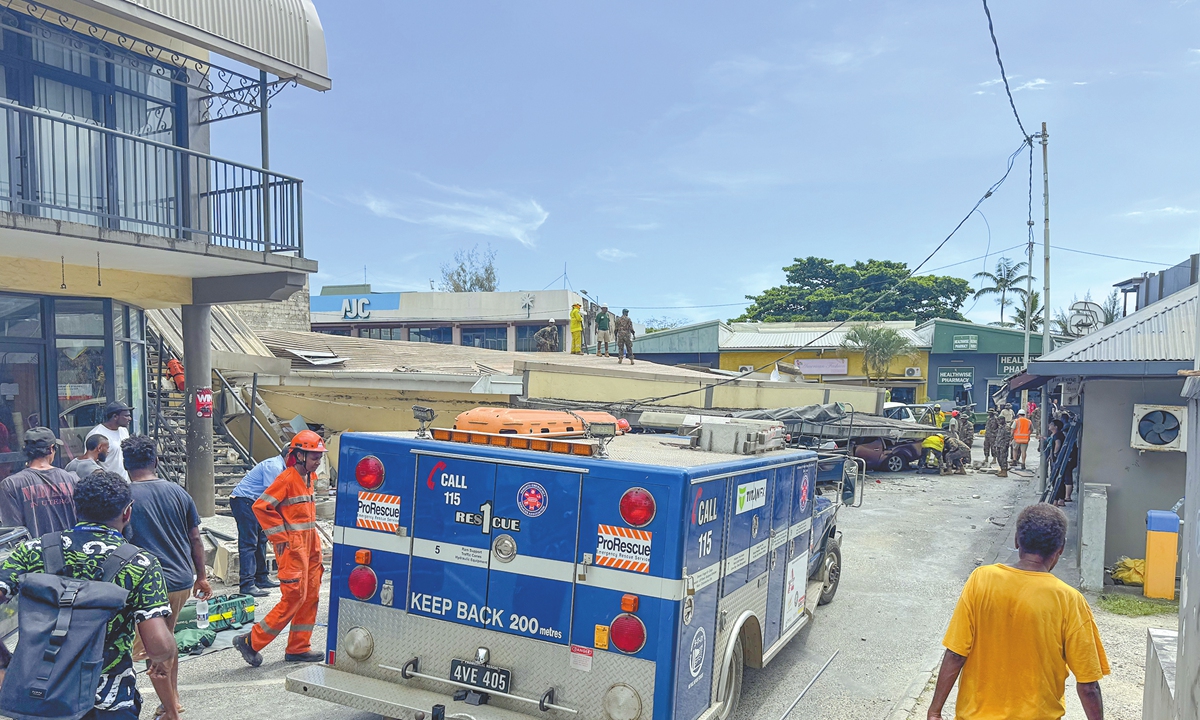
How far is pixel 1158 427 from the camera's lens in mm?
9188

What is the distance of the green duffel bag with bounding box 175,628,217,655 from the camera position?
6.08m

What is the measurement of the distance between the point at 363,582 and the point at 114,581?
68.4 inches

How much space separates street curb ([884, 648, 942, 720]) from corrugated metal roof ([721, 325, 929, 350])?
33.7 metres

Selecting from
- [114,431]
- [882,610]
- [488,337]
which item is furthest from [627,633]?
[488,337]

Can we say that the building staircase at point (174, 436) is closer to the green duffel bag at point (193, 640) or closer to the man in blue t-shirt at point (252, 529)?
the man in blue t-shirt at point (252, 529)

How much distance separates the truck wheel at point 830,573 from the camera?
7.58 m

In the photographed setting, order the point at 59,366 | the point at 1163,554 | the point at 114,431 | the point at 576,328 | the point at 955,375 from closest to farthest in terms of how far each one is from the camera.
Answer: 1. the point at 114,431
2. the point at 1163,554
3. the point at 59,366
4. the point at 576,328
5. the point at 955,375

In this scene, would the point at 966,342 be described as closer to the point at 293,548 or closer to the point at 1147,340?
the point at 1147,340

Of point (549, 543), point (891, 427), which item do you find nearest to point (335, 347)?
point (891, 427)

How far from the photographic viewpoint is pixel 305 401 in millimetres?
16594

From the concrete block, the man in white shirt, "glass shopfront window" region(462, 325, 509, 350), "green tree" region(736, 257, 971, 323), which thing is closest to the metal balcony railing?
the man in white shirt

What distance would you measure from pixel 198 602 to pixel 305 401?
1015 centimetres

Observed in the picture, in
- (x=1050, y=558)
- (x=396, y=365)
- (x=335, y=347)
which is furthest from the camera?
(x=335, y=347)

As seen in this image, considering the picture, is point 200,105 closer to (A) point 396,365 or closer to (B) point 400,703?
(A) point 396,365
